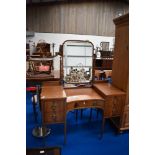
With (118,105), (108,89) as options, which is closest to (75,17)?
(108,89)

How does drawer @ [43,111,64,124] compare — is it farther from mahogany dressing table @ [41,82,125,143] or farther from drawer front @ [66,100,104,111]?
drawer front @ [66,100,104,111]

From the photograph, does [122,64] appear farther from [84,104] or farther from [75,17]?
[75,17]

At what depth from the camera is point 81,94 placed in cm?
236

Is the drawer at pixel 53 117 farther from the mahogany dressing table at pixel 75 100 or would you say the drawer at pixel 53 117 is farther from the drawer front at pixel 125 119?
the drawer front at pixel 125 119

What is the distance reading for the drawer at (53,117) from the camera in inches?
79.7

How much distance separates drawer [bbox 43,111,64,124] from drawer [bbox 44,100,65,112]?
57mm

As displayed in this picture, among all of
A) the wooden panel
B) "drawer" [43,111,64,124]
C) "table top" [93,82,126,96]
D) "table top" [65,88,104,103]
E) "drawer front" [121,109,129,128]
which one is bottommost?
"drawer front" [121,109,129,128]

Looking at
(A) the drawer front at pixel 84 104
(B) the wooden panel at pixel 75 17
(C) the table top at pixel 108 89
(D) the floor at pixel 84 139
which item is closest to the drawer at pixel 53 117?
(A) the drawer front at pixel 84 104

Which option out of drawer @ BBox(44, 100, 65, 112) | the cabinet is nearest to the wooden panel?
the cabinet

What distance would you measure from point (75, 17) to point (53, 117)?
6327mm

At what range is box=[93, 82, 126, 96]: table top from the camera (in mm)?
2275

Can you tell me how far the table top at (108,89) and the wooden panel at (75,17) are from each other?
514 cm

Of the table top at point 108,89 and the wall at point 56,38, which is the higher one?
the wall at point 56,38
